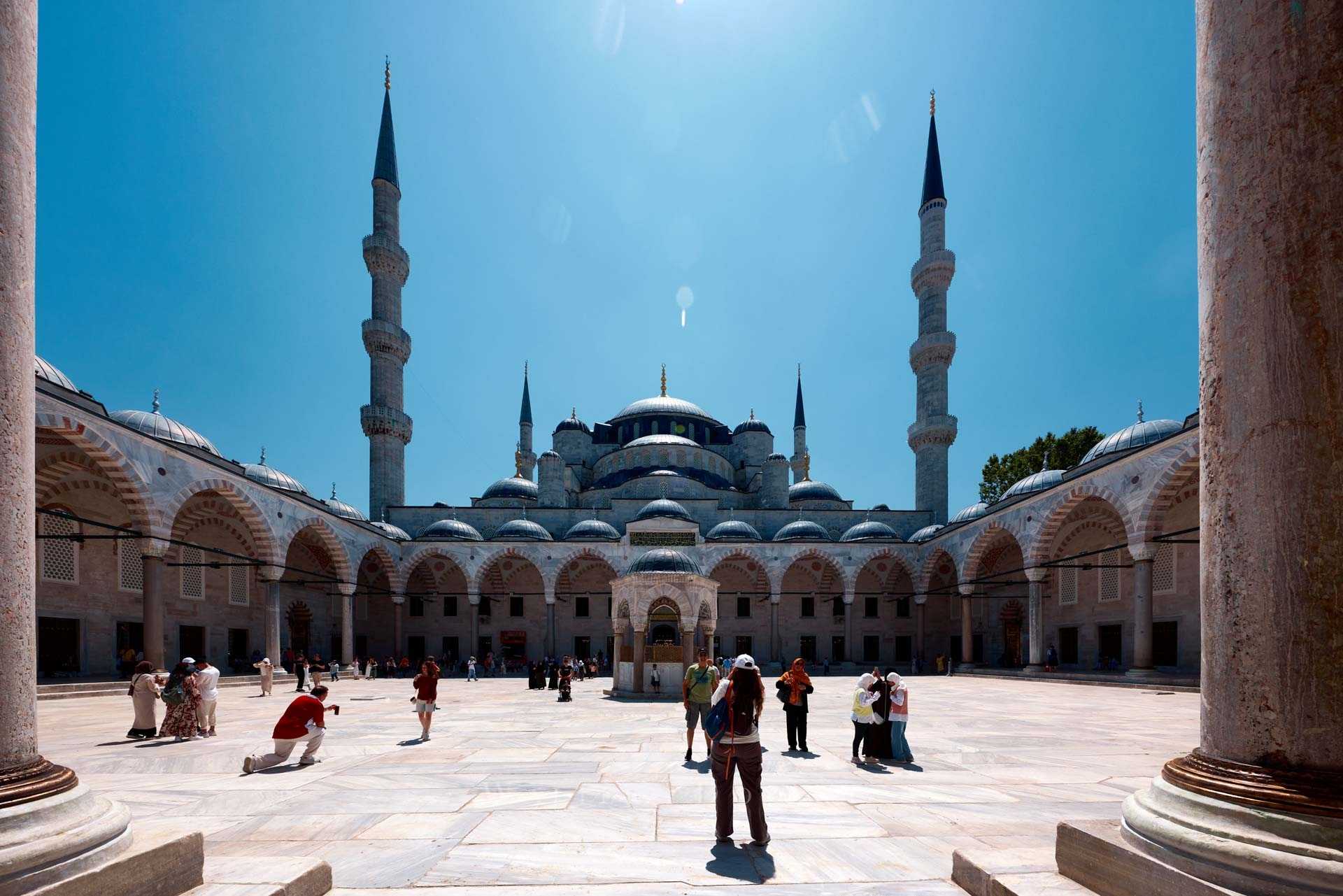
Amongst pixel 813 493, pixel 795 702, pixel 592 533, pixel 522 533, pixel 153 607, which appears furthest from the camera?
pixel 813 493

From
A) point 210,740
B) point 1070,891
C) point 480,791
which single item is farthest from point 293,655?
point 1070,891

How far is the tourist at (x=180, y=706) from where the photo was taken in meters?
8.62

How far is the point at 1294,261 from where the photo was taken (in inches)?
95.3

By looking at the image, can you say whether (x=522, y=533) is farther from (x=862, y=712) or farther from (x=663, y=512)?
(x=862, y=712)

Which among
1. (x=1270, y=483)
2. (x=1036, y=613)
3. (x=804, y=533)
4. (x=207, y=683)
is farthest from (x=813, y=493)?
(x=1270, y=483)

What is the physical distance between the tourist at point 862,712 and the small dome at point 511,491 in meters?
32.7

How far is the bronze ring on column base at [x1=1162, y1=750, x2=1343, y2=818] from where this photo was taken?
2.18 meters

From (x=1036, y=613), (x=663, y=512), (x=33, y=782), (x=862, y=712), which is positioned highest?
(x=663, y=512)

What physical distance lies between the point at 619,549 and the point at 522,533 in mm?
4060

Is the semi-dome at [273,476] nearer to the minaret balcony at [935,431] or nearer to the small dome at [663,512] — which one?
the small dome at [663,512]

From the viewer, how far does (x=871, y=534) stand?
3044 centimetres

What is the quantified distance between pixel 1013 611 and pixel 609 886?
28.5m

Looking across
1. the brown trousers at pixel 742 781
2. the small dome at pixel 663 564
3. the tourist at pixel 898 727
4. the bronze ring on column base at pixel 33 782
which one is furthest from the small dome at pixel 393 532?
the bronze ring on column base at pixel 33 782

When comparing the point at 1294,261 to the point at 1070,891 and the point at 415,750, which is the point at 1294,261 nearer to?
the point at 1070,891
